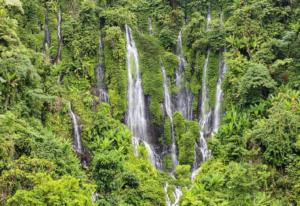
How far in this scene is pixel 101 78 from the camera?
2580 cm

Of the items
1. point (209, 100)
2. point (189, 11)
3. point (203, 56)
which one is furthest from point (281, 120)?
point (189, 11)

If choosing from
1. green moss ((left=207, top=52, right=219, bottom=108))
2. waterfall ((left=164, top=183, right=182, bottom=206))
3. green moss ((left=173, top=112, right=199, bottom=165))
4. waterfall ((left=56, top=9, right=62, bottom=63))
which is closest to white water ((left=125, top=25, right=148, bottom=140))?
green moss ((left=173, top=112, right=199, bottom=165))

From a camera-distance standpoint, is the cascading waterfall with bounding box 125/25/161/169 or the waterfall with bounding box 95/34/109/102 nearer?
the cascading waterfall with bounding box 125/25/161/169

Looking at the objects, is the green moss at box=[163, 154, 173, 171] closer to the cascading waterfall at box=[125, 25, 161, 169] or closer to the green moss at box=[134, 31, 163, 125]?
the cascading waterfall at box=[125, 25, 161, 169]

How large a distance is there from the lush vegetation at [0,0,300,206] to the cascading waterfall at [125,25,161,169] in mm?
394

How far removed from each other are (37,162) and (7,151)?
156cm

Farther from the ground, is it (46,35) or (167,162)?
(46,35)

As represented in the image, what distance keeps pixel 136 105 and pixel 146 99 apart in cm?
75

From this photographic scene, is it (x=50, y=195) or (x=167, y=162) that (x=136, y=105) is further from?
(x=50, y=195)

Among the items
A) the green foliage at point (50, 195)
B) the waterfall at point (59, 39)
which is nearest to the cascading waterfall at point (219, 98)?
the waterfall at point (59, 39)

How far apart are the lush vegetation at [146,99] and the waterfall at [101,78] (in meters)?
0.26

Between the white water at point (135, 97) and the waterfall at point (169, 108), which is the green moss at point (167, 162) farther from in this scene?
the white water at point (135, 97)

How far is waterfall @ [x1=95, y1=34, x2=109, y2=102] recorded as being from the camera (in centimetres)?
2511

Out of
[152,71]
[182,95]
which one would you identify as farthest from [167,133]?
[152,71]
